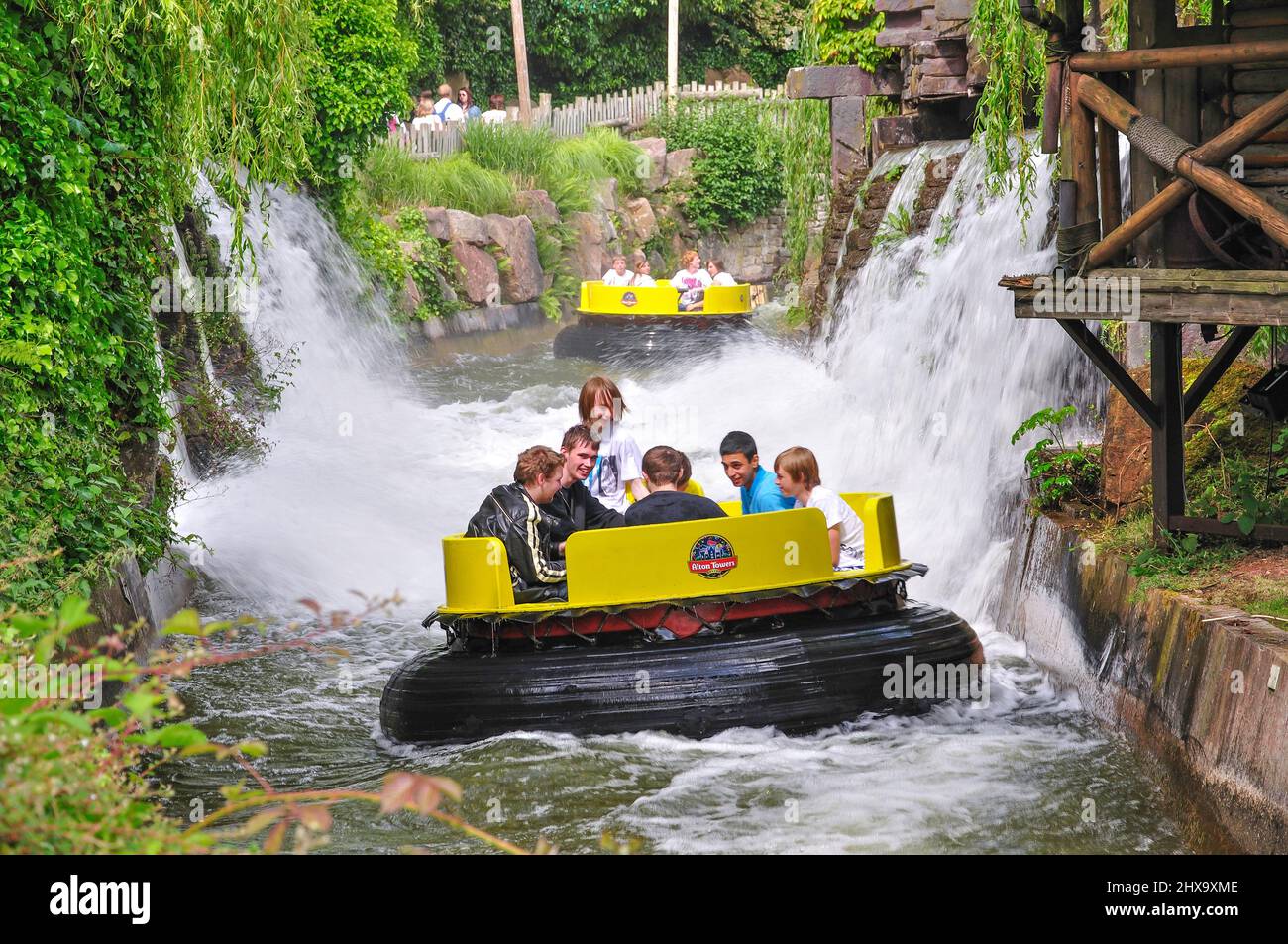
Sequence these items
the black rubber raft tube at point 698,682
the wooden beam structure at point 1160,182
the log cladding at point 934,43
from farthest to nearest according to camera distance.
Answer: the log cladding at point 934,43
the black rubber raft tube at point 698,682
the wooden beam structure at point 1160,182

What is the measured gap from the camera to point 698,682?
6.40m

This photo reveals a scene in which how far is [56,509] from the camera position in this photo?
6.62 metres

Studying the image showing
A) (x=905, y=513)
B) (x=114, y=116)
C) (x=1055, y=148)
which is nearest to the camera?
(x=1055, y=148)

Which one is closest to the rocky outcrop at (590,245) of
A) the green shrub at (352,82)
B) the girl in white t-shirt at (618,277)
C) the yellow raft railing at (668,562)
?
the girl in white t-shirt at (618,277)

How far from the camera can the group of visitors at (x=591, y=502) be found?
6.73 metres

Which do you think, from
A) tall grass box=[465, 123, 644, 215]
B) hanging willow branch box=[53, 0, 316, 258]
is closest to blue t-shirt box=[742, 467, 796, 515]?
hanging willow branch box=[53, 0, 316, 258]

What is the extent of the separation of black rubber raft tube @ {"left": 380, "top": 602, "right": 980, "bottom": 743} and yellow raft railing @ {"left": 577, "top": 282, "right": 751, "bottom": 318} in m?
13.3

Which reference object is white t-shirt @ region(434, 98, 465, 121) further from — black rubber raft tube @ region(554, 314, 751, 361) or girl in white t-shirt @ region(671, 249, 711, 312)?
black rubber raft tube @ region(554, 314, 751, 361)

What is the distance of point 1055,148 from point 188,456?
7.51m

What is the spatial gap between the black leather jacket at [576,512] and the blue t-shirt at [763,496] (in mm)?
624

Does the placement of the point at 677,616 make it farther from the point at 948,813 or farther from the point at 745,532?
the point at 948,813

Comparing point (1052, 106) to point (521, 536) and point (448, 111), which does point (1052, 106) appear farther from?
point (448, 111)

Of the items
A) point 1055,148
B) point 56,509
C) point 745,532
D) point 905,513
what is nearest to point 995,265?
point 905,513

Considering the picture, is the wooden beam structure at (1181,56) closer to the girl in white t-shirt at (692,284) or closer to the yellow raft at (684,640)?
the yellow raft at (684,640)
